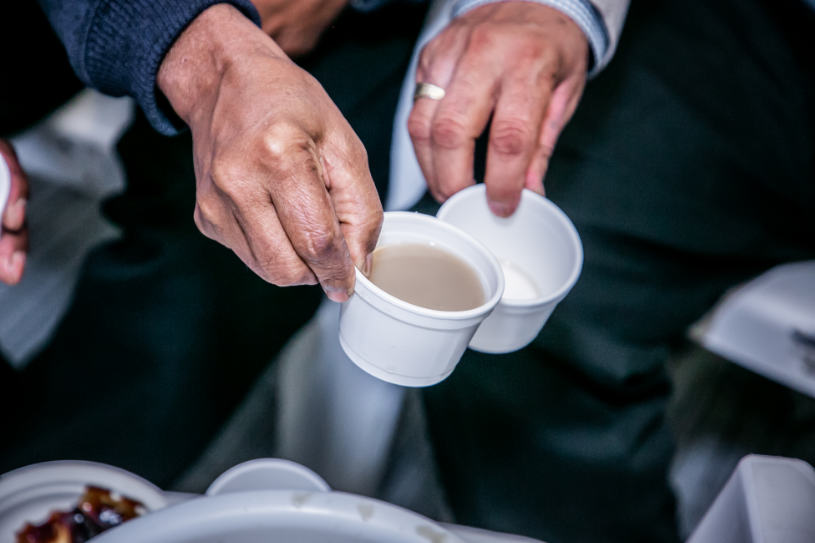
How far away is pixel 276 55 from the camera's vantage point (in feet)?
1.51

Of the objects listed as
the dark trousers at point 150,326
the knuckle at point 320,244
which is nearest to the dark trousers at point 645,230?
the dark trousers at point 150,326

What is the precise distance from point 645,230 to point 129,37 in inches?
26.1

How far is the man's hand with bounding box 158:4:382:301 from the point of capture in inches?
15.7

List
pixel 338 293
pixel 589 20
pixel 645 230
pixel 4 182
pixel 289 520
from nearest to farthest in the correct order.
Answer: pixel 289 520, pixel 338 293, pixel 4 182, pixel 589 20, pixel 645 230

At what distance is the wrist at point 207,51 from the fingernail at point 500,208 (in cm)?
24

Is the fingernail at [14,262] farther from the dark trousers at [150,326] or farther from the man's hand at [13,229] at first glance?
the dark trousers at [150,326]

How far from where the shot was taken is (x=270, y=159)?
15.5 inches

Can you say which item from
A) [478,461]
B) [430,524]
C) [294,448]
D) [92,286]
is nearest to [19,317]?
[92,286]

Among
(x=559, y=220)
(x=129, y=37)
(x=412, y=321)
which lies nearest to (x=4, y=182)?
(x=129, y=37)

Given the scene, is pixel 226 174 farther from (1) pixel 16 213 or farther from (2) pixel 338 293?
(1) pixel 16 213

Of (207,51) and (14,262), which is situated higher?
(207,51)

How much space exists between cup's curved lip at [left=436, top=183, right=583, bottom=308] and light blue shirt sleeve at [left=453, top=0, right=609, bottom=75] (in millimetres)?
216

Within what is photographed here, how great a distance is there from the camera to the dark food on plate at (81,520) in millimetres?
453

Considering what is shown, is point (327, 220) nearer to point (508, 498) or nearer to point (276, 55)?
point (276, 55)
